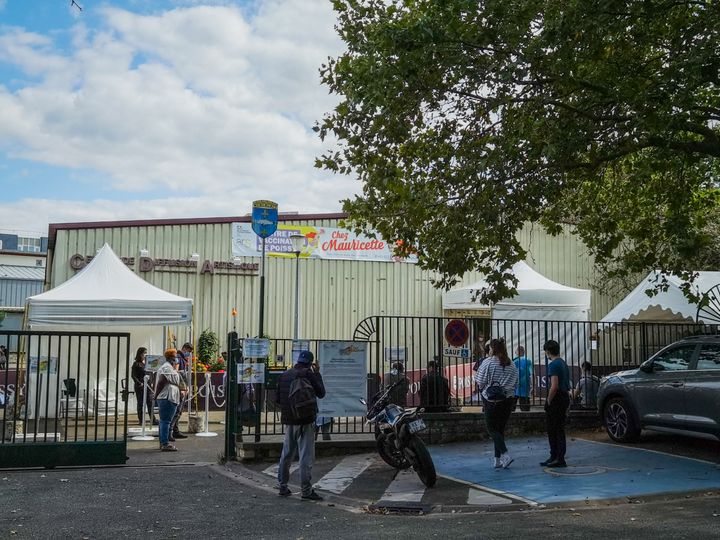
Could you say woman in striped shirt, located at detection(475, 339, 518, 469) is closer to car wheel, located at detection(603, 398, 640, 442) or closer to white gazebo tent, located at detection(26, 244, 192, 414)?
car wheel, located at detection(603, 398, 640, 442)

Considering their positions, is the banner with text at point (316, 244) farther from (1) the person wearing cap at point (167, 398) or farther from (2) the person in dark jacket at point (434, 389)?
(2) the person in dark jacket at point (434, 389)

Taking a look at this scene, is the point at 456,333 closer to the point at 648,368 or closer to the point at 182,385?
the point at 648,368

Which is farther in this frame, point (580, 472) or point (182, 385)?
point (182, 385)

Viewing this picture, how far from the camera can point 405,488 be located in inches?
393

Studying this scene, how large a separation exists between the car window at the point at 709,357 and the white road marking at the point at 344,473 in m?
5.18

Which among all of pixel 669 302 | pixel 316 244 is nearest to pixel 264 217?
pixel 669 302

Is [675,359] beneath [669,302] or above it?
beneath

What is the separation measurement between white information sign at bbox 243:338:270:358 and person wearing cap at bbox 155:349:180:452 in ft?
8.26

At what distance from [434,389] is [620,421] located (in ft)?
10.4

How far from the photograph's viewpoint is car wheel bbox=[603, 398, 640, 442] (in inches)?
507

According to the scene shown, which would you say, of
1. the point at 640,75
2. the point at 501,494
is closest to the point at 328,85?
the point at 640,75

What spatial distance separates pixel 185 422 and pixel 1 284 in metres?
41.0

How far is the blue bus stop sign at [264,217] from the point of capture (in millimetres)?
14109

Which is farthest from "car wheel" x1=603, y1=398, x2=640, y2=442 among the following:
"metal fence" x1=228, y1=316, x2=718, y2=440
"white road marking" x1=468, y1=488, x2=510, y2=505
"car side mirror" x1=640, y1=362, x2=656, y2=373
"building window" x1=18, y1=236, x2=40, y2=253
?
"building window" x1=18, y1=236, x2=40, y2=253
